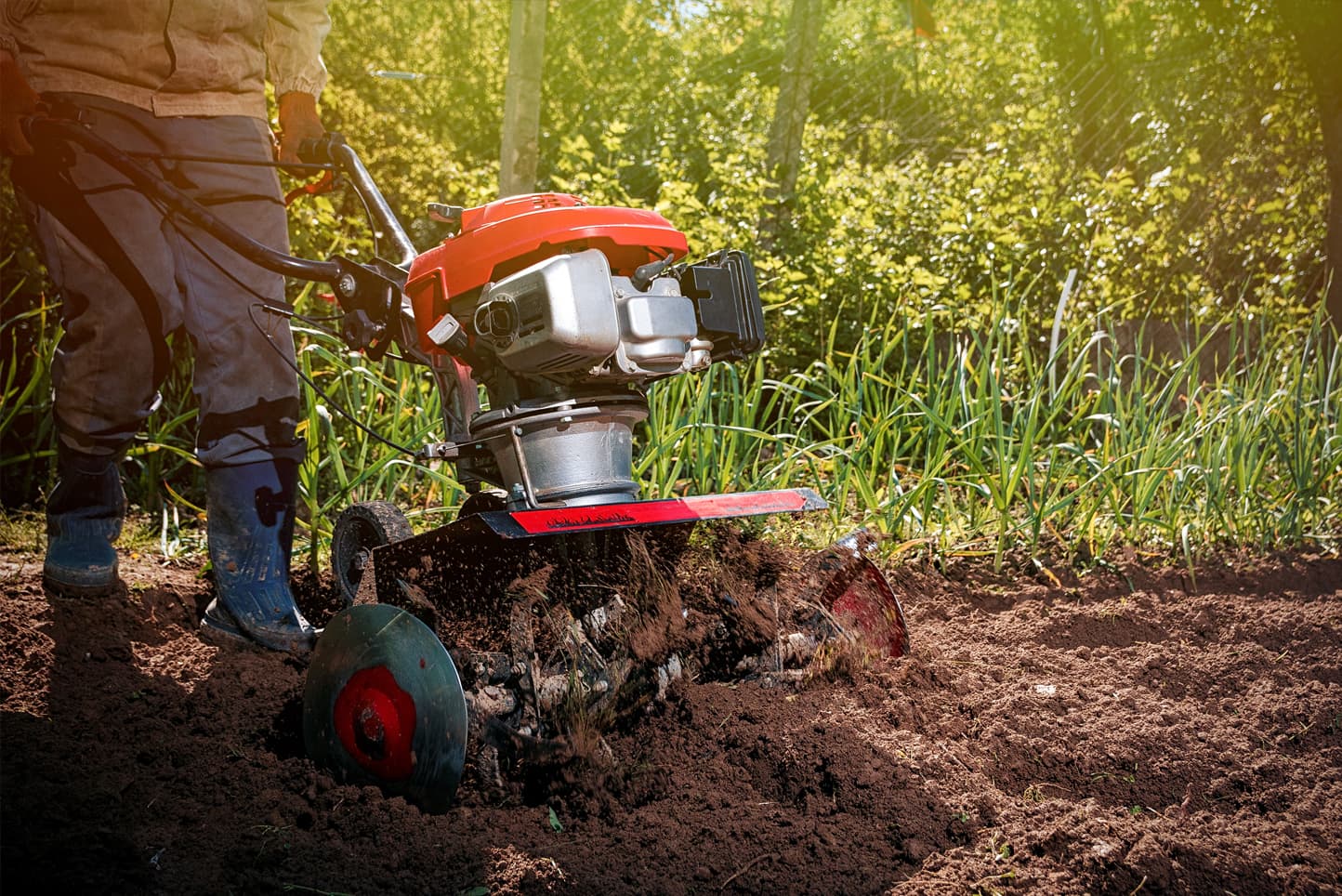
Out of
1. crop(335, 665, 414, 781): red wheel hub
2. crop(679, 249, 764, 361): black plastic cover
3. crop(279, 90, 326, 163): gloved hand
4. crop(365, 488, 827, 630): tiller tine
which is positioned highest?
crop(279, 90, 326, 163): gloved hand

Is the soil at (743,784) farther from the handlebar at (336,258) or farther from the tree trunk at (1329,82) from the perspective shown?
the tree trunk at (1329,82)

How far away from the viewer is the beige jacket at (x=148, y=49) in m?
2.24

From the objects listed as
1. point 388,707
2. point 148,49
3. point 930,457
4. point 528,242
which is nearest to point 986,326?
point 930,457

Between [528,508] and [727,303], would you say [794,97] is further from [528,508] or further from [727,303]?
[528,508]

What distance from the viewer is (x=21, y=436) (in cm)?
371

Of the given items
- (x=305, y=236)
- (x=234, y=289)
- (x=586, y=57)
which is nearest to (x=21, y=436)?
(x=305, y=236)

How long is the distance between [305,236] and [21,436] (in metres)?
1.21

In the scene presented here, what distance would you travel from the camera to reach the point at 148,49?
7.54 feet

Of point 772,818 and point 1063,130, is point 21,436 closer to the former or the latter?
point 772,818

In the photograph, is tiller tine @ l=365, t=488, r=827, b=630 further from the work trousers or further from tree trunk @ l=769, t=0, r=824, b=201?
tree trunk @ l=769, t=0, r=824, b=201

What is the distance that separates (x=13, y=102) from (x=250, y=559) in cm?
101

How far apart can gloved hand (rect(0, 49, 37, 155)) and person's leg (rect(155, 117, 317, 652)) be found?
10.8 inches

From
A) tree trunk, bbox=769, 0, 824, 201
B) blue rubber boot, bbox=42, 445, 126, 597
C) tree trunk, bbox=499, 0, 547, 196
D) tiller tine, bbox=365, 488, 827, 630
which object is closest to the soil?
blue rubber boot, bbox=42, 445, 126, 597

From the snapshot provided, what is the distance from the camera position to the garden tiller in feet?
5.69
